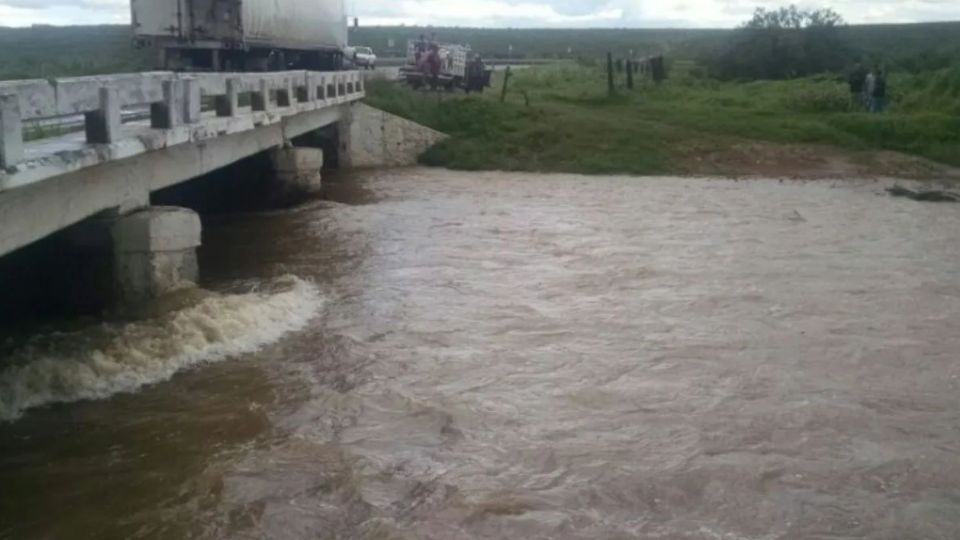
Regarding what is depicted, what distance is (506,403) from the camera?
8.75m

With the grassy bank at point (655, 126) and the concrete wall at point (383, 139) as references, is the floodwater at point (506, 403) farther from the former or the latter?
the grassy bank at point (655, 126)

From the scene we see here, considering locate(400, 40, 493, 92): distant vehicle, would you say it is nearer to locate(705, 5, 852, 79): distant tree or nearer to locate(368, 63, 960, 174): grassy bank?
locate(368, 63, 960, 174): grassy bank

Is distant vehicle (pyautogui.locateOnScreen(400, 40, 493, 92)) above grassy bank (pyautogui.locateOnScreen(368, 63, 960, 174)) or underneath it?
above

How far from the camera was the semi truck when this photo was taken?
2067 centimetres

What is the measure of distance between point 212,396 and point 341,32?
2382 cm

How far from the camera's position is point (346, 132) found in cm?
2702

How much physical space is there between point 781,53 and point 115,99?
43772 millimetres

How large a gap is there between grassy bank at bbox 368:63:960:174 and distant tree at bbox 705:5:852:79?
39.1 feet

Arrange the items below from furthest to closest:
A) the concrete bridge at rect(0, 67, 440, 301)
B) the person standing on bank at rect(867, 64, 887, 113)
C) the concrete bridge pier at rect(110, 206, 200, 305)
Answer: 1. the person standing on bank at rect(867, 64, 887, 113)
2. the concrete bridge pier at rect(110, 206, 200, 305)
3. the concrete bridge at rect(0, 67, 440, 301)

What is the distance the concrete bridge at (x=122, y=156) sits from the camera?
24.6 ft

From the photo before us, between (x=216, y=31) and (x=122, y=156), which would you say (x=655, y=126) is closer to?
(x=216, y=31)

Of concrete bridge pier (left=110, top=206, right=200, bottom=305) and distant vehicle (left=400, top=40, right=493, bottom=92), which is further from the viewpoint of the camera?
distant vehicle (left=400, top=40, right=493, bottom=92)

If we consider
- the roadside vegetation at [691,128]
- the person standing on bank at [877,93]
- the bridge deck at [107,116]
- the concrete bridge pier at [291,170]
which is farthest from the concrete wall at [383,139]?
the person standing on bank at [877,93]

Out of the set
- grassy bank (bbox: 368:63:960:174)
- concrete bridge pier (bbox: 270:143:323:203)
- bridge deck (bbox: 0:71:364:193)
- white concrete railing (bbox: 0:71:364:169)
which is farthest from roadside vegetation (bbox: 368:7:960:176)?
bridge deck (bbox: 0:71:364:193)
